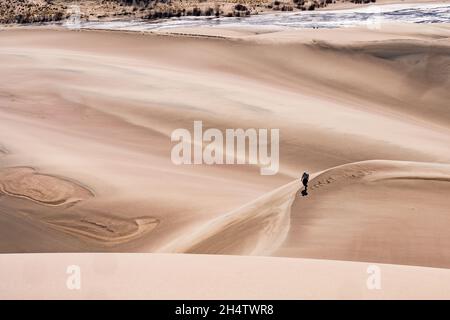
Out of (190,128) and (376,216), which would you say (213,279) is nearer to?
(376,216)

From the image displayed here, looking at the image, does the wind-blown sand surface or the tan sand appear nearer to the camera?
the tan sand

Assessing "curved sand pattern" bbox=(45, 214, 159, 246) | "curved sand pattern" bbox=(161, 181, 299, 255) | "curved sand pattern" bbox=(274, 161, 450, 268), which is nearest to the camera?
"curved sand pattern" bbox=(274, 161, 450, 268)

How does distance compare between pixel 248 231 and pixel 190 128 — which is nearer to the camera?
pixel 248 231

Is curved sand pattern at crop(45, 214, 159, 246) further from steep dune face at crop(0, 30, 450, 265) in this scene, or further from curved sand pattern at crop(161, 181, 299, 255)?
curved sand pattern at crop(161, 181, 299, 255)

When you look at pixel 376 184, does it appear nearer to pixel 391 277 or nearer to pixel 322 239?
pixel 322 239

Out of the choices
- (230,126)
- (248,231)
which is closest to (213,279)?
(248,231)

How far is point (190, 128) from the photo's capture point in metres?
14.8

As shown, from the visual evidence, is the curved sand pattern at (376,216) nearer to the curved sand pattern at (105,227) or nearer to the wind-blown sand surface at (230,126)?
the wind-blown sand surface at (230,126)

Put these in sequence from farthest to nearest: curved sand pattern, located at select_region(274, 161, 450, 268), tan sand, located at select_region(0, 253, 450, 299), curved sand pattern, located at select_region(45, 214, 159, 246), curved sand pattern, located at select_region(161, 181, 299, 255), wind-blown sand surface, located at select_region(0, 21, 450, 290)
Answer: curved sand pattern, located at select_region(45, 214, 159, 246), wind-blown sand surface, located at select_region(0, 21, 450, 290), curved sand pattern, located at select_region(161, 181, 299, 255), curved sand pattern, located at select_region(274, 161, 450, 268), tan sand, located at select_region(0, 253, 450, 299)

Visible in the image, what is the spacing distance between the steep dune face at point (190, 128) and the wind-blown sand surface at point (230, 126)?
0.04m

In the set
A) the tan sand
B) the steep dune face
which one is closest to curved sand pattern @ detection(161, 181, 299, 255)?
the steep dune face

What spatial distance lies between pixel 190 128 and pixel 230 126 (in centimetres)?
88

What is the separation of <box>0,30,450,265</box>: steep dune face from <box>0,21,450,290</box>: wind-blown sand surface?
0.04 metres

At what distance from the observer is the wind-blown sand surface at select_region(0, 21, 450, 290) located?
7.29 meters
